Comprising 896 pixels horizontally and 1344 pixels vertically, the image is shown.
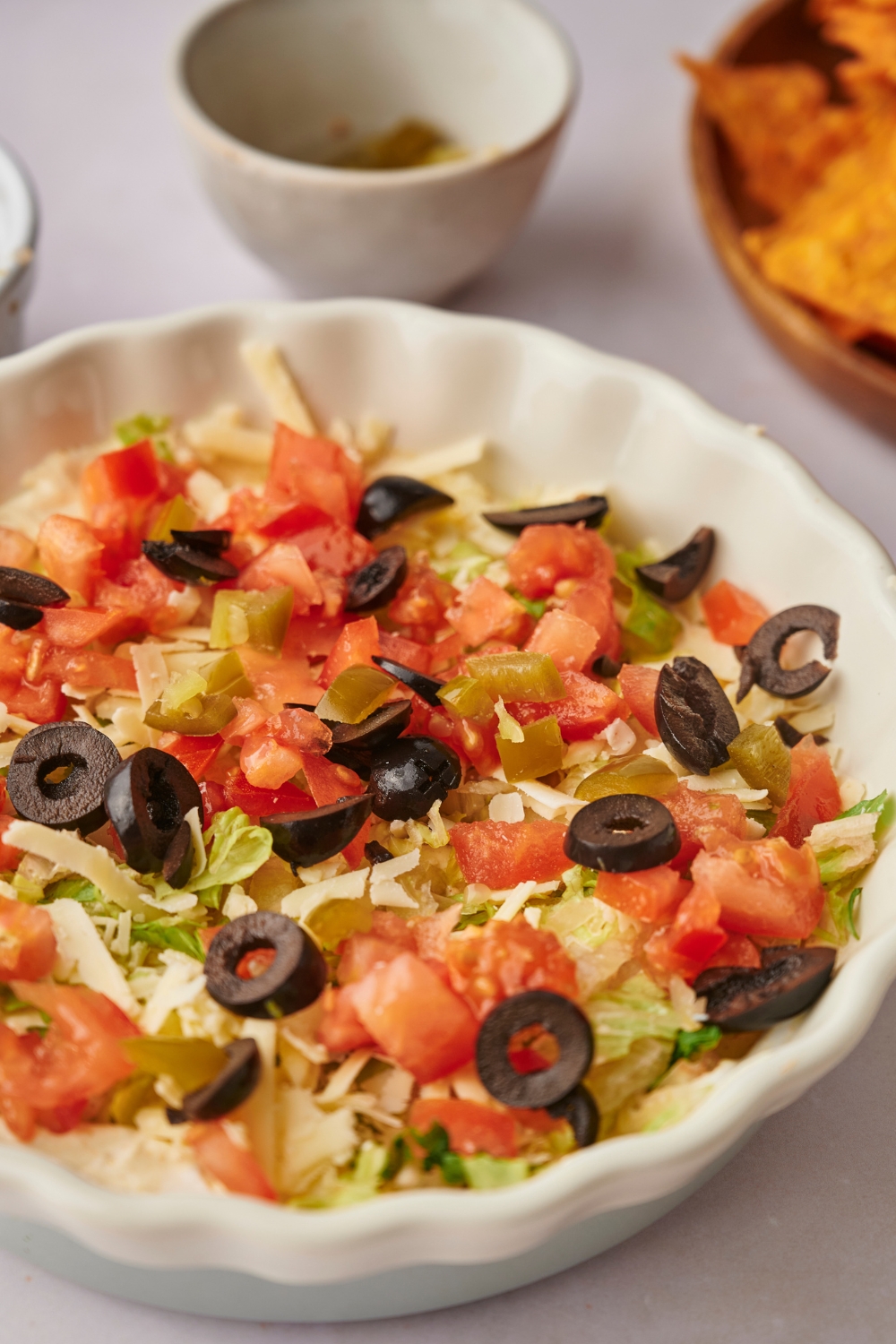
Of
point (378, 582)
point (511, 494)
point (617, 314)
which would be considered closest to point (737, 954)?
point (378, 582)

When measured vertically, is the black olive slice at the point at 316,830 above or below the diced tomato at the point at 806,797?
below

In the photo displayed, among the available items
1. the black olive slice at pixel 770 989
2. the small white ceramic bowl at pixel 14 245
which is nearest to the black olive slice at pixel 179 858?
the black olive slice at pixel 770 989

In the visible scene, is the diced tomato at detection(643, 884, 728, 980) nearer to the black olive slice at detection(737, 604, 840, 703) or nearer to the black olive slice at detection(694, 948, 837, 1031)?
Answer: the black olive slice at detection(694, 948, 837, 1031)

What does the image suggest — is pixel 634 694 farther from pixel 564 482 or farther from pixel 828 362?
pixel 828 362

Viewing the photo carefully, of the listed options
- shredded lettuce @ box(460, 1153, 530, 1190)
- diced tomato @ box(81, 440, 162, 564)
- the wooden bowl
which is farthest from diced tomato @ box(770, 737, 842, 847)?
diced tomato @ box(81, 440, 162, 564)

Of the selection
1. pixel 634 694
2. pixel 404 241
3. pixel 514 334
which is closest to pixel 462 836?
pixel 634 694

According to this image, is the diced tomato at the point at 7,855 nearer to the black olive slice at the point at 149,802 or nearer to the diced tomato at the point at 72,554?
the black olive slice at the point at 149,802

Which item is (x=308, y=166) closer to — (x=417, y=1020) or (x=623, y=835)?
(x=623, y=835)
